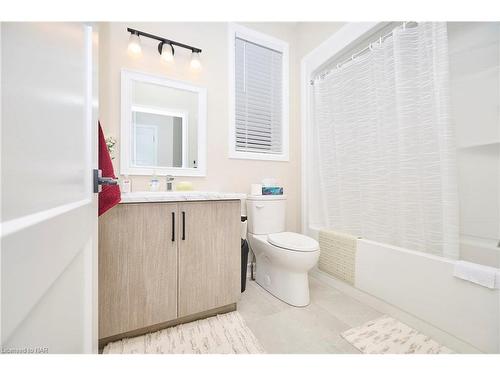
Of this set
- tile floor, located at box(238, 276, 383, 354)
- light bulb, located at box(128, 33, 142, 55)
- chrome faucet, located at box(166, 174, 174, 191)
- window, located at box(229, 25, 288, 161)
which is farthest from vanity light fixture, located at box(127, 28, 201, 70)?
tile floor, located at box(238, 276, 383, 354)

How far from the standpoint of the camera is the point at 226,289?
4.58 feet

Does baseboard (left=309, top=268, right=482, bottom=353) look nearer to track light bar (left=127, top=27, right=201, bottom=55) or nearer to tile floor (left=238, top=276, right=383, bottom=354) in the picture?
tile floor (left=238, top=276, right=383, bottom=354)

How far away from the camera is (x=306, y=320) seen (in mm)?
1374

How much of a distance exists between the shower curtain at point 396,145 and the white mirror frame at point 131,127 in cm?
112

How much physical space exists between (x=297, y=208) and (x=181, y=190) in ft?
4.11

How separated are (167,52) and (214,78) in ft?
1.39

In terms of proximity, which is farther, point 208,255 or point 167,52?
point 167,52

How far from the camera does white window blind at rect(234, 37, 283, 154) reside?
2.08 metres

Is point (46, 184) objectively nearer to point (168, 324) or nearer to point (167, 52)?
point (168, 324)

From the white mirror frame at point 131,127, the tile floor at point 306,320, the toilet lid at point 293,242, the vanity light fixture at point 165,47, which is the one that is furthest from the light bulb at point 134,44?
the tile floor at point 306,320

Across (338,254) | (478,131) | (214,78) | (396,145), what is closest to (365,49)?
(396,145)

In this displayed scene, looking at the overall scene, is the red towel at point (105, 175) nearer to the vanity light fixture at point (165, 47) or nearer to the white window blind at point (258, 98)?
the vanity light fixture at point (165, 47)
